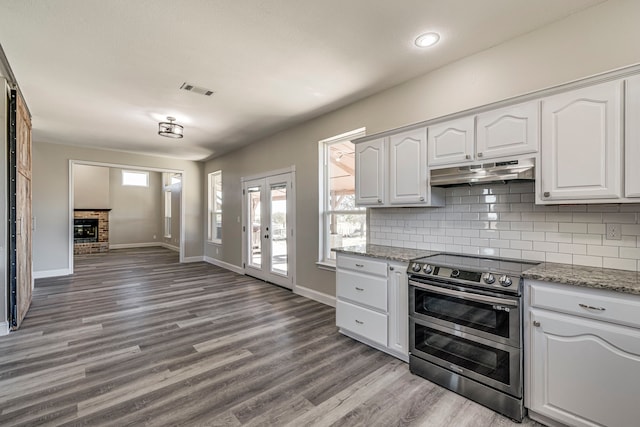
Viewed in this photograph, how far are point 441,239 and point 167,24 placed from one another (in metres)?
3.01

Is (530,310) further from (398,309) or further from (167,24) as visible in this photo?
(167,24)

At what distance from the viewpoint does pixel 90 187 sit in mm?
9766

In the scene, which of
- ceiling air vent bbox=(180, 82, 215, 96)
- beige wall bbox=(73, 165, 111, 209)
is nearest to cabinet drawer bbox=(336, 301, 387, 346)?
ceiling air vent bbox=(180, 82, 215, 96)

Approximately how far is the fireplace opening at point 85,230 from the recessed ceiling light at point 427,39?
11260mm

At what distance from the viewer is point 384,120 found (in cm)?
345

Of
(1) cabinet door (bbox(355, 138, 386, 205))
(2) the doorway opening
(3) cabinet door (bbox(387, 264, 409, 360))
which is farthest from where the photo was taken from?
(2) the doorway opening

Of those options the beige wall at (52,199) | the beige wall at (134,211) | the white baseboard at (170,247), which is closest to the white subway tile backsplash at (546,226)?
the beige wall at (52,199)

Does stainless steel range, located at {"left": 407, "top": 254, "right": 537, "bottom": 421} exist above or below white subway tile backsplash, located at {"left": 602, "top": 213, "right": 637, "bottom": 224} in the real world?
below

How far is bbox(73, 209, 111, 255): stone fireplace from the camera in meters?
9.55

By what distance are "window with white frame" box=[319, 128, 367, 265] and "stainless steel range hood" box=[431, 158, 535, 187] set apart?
4.92ft

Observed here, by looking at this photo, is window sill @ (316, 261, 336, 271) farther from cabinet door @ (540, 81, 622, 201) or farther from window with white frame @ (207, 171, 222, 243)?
window with white frame @ (207, 171, 222, 243)

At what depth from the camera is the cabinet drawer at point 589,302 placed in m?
1.55

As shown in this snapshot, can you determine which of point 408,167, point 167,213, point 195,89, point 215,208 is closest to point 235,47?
point 195,89

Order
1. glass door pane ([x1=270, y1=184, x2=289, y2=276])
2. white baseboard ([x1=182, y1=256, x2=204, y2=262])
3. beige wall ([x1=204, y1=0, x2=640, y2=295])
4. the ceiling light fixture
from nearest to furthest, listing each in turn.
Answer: beige wall ([x1=204, y1=0, x2=640, y2=295])
the ceiling light fixture
glass door pane ([x1=270, y1=184, x2=289, y2=276])
white baseboard ([x1=182, y1=256, x2=204, y2=262])
